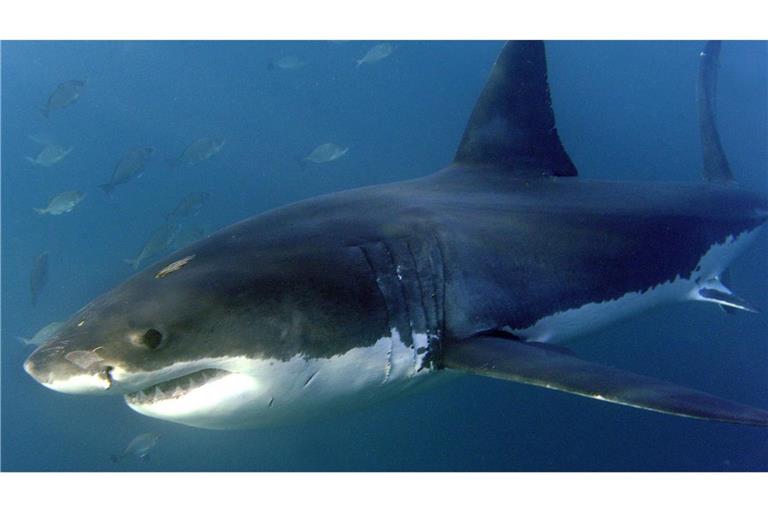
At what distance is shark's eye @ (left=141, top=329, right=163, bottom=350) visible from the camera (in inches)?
88.4

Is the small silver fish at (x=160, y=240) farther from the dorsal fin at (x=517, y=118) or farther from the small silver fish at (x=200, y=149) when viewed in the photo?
the dorsal fin at (x=517, y=118)

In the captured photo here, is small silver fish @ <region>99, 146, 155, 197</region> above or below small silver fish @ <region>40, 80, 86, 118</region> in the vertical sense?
below

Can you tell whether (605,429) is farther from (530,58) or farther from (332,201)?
(332,201)

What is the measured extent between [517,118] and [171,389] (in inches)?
156

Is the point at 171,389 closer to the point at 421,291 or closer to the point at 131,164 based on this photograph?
the point at 421,291

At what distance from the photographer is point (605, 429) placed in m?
10.5

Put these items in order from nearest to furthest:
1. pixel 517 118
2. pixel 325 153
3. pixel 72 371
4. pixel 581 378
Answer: pixel 72 371
pixel 581 378
pixel 517 118
pixel 325 153

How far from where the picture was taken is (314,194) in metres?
20.0

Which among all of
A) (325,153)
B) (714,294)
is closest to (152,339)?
(714,294)

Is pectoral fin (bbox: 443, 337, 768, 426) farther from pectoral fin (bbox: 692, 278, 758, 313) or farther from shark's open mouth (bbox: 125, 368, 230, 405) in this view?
pectoral fin (bbox: 692, 278, 758, 313)

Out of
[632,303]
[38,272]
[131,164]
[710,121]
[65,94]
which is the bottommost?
[632,303]

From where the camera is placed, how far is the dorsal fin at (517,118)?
16.9 feet

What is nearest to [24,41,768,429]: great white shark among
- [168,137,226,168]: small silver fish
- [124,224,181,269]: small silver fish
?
[124,224,181,269]: small silver fish

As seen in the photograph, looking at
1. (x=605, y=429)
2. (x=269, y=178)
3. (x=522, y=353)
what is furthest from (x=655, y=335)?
(x=269, y=178)
